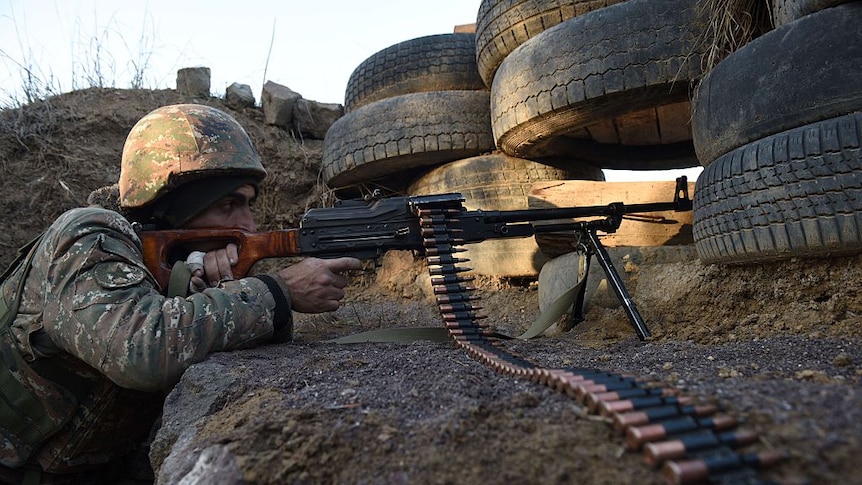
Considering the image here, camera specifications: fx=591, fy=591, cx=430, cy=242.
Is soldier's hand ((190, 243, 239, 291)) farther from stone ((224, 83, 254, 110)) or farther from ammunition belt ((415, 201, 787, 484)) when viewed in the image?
stone ((224, 83, 254, 110))

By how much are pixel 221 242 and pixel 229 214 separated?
0.17 m

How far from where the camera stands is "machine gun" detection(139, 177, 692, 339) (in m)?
3.11

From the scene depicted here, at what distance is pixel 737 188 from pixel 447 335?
1.50m

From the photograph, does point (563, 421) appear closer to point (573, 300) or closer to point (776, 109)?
point (776, 109)

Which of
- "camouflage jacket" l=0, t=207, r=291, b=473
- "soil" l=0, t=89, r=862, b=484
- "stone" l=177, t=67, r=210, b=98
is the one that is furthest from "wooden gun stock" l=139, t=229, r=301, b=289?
"stone" l=177, t=67, r=210, b=98

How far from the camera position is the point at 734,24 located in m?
2.84

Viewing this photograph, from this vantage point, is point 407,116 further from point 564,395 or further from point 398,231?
point 564,395

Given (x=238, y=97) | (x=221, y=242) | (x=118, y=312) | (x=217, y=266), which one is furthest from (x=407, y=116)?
(x=118, y=312)

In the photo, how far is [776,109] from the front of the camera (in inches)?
90.2

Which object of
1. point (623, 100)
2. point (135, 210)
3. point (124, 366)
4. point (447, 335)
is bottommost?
point (447, 335)

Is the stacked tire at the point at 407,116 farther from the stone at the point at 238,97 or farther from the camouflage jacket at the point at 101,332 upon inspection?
the camouflage jacket at the point at 101,332

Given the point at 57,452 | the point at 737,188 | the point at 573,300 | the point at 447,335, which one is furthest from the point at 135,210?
the point at 737,188

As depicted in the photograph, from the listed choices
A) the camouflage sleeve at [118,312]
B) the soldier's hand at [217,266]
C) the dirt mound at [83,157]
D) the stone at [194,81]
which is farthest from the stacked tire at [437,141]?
the camouflage sleeve at [118,312]

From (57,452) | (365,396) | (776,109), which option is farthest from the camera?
(57,452)
